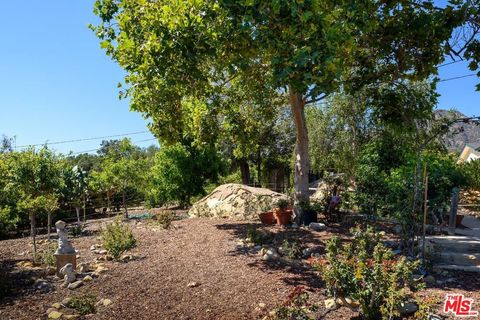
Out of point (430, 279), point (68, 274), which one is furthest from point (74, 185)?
point (430, 279)

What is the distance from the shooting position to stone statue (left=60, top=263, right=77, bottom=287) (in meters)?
6.38

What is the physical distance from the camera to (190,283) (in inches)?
233

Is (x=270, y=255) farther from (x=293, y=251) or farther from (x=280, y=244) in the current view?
(x=280, y=244)

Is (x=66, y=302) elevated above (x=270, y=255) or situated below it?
below

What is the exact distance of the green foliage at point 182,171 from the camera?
1795 cm

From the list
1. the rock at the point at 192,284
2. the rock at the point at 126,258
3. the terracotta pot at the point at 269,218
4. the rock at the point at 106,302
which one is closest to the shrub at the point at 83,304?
the rock at the point at 106,302

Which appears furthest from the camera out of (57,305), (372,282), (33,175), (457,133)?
(33,175)

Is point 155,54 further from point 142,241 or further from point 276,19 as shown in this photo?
point 142,241

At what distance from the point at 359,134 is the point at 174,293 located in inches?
654

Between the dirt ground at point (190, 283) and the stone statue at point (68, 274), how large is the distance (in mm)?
148

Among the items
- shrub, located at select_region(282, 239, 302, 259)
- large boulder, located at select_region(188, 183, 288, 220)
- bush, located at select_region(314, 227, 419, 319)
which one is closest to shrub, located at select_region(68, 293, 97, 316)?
bush, located at select_region(314, 227, 419, 319)

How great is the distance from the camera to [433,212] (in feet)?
34.0

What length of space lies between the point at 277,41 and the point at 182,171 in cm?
1322

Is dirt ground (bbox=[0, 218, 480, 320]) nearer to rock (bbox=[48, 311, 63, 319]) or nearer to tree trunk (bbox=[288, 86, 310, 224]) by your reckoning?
rock (bbox=[48, 311, 63, 319])
